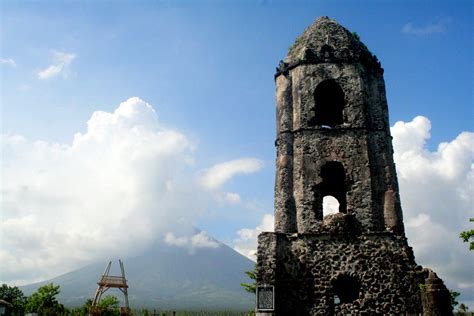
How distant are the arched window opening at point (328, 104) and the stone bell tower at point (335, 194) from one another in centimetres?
3

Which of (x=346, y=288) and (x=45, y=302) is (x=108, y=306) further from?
(x=346, y=288)

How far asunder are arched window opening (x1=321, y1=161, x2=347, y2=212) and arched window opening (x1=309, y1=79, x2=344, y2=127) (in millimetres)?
1202

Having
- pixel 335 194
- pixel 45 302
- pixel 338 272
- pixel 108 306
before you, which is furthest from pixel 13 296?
pixel 338 272

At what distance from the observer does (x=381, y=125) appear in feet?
36.7

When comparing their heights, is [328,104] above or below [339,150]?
above

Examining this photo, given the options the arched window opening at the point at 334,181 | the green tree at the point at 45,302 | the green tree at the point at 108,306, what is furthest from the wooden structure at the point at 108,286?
the arched window opening at the point at 334,181

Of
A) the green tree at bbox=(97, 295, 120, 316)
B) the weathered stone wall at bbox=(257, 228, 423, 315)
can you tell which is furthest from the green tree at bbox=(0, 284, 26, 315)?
the weathered stone wall at bbox=(257, 228, 423, 315)

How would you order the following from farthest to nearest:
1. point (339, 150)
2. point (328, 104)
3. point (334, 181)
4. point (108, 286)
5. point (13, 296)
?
point (13, 296) < point (108, 286) < point (328, 104) < point (334, 181) < point (339, 150)

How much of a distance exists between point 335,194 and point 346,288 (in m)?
3.10

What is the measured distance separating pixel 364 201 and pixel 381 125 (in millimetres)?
2159

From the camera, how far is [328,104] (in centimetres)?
1270

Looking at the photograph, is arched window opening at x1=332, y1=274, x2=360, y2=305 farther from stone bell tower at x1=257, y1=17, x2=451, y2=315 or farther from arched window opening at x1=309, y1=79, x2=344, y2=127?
arched window opening at x1=309, y1=79, x2=344, y2=127

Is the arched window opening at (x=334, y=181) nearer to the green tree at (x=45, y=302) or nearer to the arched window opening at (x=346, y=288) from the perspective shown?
the arched window opening at (x=346, y=288)

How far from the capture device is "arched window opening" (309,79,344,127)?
11.6 metres
